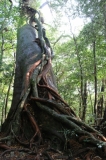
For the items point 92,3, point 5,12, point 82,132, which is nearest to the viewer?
point 82,132

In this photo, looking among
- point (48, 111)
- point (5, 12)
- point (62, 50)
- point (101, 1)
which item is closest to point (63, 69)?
point (62, 50)

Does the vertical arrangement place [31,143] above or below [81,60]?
below

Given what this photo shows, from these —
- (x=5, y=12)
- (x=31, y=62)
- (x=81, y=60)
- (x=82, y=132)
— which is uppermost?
(x=5, y=12)

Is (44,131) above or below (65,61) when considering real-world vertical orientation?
below

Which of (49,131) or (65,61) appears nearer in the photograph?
(49,131)

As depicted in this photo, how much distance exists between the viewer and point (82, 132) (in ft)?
13.1

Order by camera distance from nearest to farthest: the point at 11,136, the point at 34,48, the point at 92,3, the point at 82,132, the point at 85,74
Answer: the point at 82,132 → the point at 11,136 → the point at 34,48 → the point at 92,3 → the point at 85,74

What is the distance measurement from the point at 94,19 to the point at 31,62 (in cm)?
374

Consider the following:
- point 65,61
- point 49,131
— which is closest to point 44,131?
point 49,131

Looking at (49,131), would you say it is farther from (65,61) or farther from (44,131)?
(65,61)

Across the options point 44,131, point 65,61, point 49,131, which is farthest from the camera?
point 65,61

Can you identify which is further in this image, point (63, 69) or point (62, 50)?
point (63, 69)

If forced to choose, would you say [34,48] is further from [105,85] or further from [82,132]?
[105,85]

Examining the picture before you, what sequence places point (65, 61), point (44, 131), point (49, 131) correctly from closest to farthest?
point (49, 131) < point (44, 131) < point (65, 61)
